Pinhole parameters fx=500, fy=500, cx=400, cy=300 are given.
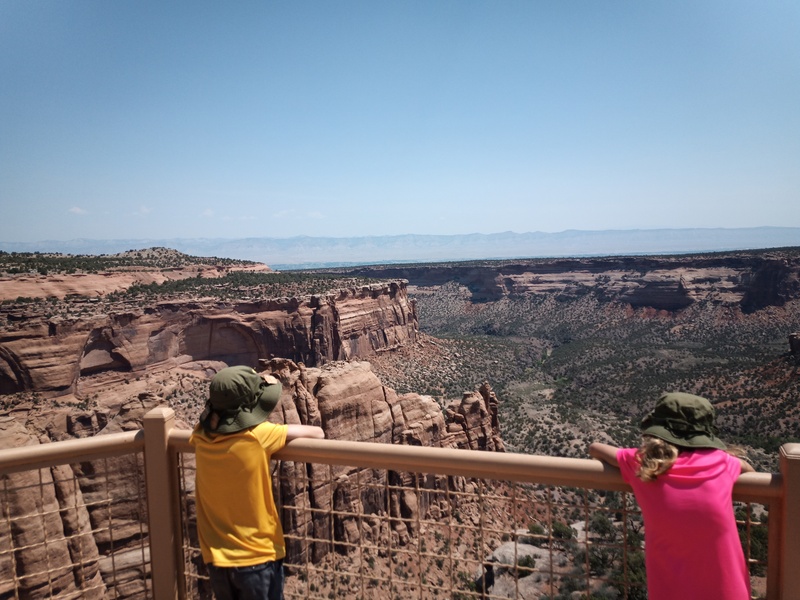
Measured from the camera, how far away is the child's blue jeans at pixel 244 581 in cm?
366

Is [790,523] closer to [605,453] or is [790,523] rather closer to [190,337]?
[605,453]

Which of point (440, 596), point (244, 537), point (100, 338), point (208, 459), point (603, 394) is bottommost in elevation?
point (603, 394)

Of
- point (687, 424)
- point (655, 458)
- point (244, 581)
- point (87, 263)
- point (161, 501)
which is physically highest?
point (87, 263)

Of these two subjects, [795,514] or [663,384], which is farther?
[663,384]

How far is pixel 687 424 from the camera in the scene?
10.8ft

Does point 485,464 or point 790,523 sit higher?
point 485,464

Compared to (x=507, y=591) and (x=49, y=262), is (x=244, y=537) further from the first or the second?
(x=49, y=262)

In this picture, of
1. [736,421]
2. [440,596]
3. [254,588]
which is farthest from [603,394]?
[254,588]

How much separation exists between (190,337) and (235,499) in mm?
36968

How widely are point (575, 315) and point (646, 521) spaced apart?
88.5 metres

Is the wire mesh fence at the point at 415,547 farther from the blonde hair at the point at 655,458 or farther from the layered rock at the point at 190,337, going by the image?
the layered rock at the point at 190,337

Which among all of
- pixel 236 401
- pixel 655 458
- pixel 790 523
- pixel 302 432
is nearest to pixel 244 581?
pixel 302 432

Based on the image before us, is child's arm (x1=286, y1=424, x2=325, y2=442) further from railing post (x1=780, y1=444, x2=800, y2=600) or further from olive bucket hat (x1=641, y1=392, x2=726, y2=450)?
railing post (x1=780, y1=444, x2=800, y2=600)

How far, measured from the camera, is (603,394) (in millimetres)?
44219
